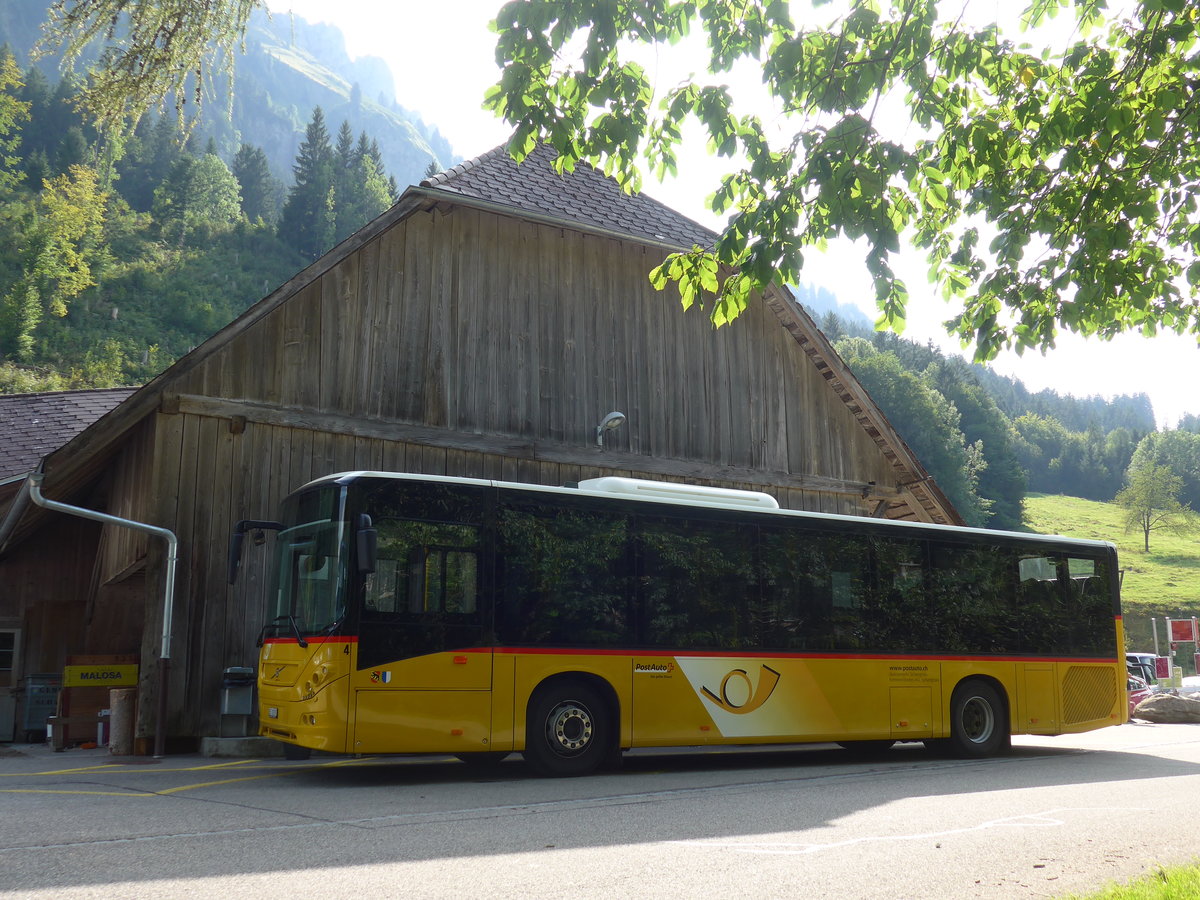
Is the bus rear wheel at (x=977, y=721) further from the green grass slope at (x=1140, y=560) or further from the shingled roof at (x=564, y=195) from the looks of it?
the green grass slope at (x=1140, y=560)

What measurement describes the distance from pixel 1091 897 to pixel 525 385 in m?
12.1

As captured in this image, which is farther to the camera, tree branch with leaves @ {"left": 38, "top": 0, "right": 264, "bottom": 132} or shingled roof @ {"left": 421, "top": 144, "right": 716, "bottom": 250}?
shingled roof @ {"left": 421, "top": 144, "right": 716, "bottom": 250}

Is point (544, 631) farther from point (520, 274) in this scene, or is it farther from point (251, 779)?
point (520, 274)

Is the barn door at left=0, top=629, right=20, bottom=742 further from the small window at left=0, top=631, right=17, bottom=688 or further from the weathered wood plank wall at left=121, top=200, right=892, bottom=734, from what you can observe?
the weathered wood plank wall at left=121, top=200, right=892, bottom=734

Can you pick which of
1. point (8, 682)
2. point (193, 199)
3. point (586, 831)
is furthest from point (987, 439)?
point (586, 831)

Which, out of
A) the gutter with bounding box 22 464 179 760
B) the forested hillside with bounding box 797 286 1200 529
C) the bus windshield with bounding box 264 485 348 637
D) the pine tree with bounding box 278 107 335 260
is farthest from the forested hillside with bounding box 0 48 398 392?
the forested hillside with bounding box 797 286 1200 529

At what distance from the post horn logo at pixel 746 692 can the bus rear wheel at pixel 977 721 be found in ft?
9.78

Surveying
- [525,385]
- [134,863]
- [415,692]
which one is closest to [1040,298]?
[415,692]

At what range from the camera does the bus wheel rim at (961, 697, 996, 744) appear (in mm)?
13656

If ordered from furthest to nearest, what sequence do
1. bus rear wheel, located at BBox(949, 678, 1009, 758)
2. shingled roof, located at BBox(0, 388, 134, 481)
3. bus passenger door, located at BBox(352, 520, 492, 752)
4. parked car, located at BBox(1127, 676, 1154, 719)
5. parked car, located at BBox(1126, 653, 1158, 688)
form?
1. parked car, located at BBox(1126, 653, 1158, 688)
2. parked car, located at BBox(1127, 676, 1154, 719)
3. shingled roof, located at BBox(0, 388, 134, 481)
4. bus rear wheel, located at BBox(949, 678, 1009, 758)
5. bus passenger door, located at BBox(352, 520, 492, 752)

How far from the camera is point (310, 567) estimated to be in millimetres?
10250

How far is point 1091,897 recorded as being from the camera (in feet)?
16.5

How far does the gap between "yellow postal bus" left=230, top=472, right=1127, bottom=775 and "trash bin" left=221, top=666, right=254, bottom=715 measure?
136 cm

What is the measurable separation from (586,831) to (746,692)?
5147 mm
